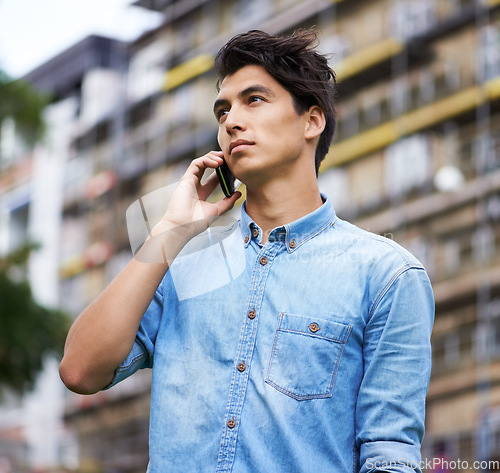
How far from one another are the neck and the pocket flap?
274 millimetres

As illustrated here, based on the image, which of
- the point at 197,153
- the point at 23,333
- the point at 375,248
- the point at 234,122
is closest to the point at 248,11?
the point at 197,153

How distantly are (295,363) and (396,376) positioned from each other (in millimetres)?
205

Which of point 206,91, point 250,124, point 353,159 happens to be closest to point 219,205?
point 250,124

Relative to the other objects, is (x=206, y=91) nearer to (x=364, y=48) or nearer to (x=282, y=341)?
(x=364, y=48)

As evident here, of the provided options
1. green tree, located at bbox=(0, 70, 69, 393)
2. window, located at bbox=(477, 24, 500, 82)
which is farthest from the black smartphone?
window, located at bbox=(477, 24, 500, 82)

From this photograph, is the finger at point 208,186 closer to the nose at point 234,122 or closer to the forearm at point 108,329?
the nose at point 234,122

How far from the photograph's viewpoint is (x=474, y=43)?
18.4 meters

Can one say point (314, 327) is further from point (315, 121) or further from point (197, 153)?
point (197, 153)

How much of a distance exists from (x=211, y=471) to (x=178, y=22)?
2359 cm

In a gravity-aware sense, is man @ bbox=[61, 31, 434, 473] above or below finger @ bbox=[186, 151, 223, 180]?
below

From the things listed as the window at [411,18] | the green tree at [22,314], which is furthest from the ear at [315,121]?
→ the window at [411,18]

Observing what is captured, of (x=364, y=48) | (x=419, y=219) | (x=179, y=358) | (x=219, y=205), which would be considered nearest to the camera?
(x=179, y=358)

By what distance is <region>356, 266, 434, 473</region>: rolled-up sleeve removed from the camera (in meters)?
2.17

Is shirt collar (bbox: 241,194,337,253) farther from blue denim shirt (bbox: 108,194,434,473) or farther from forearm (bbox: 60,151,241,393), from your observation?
forearm (bbox: 60,151,241,393)
